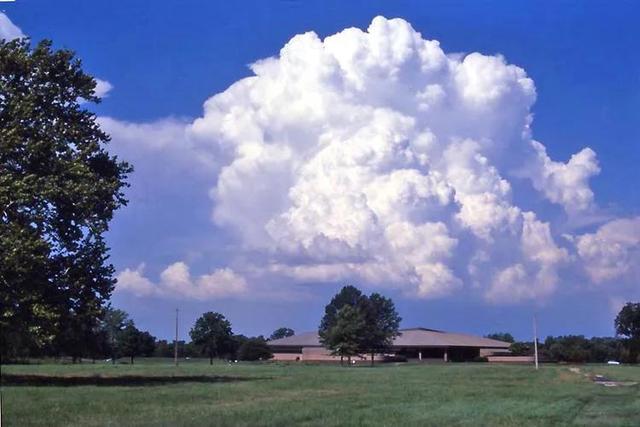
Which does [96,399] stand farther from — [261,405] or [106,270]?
[106,270]

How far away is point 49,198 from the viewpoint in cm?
3014

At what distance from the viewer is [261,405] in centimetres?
2438

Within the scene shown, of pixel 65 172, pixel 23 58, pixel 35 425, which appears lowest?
pixel 35 425

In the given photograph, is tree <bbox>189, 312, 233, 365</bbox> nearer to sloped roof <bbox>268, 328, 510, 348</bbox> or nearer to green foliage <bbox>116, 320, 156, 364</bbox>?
green foliage <bbox>116, 320, 156, 364</bbox>

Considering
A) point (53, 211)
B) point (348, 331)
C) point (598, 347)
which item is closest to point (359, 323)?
point (348, 331)

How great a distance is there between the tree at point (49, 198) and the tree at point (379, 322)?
59.9 meters

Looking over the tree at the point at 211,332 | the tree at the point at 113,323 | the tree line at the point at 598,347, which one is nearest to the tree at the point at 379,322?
the tree line at the point at 598,347

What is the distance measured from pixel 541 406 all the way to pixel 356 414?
6344mm

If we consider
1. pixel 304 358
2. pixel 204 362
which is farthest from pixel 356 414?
pixel 304 358

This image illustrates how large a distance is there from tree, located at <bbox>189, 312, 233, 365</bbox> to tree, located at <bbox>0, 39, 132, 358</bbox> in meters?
4.11

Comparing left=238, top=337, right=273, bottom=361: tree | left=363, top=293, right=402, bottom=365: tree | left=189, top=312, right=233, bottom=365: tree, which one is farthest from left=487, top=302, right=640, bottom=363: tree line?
left=189, top=312, right=233, bottom=365: tree

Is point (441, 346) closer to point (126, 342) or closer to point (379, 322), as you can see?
point (379, 322)

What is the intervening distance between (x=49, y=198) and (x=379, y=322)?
6582 cm

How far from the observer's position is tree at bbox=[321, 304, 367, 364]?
298 ft
